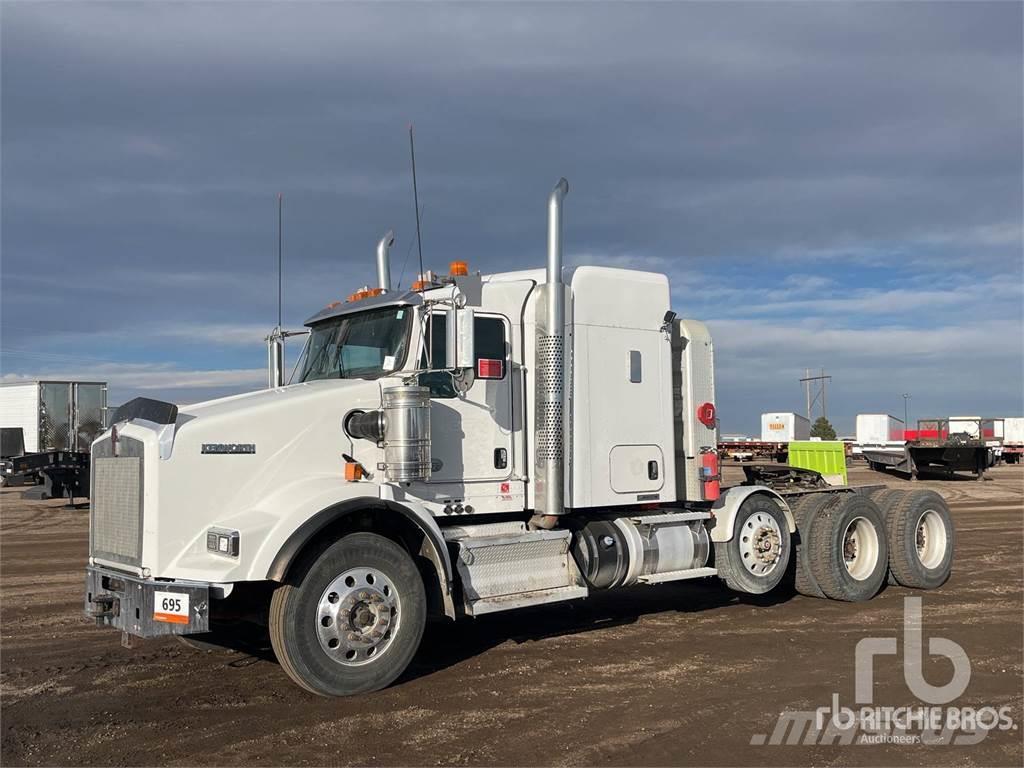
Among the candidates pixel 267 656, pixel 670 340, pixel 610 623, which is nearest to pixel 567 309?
pixel 670 340

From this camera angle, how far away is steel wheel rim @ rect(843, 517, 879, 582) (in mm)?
10898

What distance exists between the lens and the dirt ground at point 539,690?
555cm

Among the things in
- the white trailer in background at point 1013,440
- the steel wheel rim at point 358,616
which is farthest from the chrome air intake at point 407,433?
the white trailer in background at point 1013,440

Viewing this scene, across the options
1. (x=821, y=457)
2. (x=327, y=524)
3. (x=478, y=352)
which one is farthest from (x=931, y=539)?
(x=327, y=524)

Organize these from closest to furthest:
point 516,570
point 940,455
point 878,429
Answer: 1. point 516,570
2. point 940,455
3. point 878,429

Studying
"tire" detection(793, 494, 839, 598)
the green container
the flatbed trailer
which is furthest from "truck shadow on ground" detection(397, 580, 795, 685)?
the flatbed trailer

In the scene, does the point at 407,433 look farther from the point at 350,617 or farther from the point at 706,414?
the point at 706,414

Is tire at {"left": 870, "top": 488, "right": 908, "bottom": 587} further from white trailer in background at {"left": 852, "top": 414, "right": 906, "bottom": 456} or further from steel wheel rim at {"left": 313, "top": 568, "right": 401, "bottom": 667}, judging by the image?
white trailer in background at {"left": 852, "top": 414, "right": 906, "bottom": 456}

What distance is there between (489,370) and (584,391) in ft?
3.63

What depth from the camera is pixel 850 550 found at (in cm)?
1095

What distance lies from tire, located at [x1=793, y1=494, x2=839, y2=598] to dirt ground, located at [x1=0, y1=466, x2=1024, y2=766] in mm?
175

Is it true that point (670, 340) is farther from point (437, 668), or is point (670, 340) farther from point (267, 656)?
point (267, 656)

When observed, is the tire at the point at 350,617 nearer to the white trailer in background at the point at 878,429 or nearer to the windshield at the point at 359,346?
the windshield at the point at 359,346

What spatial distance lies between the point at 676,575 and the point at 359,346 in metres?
3.84
